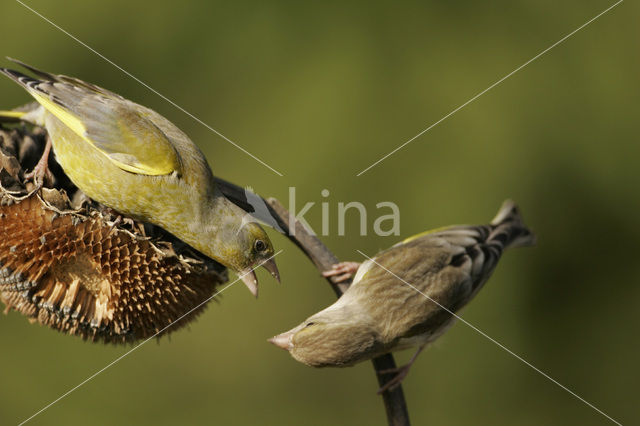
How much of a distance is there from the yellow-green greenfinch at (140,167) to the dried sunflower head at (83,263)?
79 mm

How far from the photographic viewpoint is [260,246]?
2.86m

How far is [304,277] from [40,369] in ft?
6.98

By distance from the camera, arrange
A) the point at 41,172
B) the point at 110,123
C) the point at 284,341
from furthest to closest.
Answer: the point at 284,341, the point at 110,123, the point at 41,172

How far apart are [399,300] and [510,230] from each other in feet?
3.89

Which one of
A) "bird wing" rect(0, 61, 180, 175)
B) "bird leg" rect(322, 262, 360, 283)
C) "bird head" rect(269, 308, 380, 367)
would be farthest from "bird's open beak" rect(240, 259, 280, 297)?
"bird wing" rect(0, 61, 180, 175)

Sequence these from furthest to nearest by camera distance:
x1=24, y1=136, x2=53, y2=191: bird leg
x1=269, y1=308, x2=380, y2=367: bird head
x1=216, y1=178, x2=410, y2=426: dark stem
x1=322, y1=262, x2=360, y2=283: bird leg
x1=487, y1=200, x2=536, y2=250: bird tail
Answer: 1. x1=487, y1=200, x2=536, y2=250: bird tail
2. x1=322, y1=262, x2=360, y2=283: bird leg
3. x1=269, y1=308, x2=380, y2=367: bird head
4. x1=216, y1=178, x2=410, y2=426: dark stem
5. x1=24, y1=136, x2=53, y2=191: bird leg

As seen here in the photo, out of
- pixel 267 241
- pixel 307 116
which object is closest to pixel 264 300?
pixel 307 116

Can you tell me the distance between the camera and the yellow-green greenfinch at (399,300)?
3.09m

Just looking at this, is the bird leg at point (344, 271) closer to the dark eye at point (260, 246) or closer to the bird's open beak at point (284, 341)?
the bird's open beak at point (284, 341)

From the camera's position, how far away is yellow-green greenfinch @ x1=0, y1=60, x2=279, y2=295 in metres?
2.65

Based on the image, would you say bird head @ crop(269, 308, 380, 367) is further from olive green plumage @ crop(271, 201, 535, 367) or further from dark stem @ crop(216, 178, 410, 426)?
dark stem @ crop(216, 178, 410, 426)

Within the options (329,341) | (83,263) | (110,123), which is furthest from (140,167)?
(329,341)

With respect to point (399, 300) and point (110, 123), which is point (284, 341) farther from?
point (110, 123)

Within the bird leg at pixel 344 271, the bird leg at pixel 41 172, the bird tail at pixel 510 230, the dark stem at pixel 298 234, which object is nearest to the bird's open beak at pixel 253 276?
the dark stem at pixel 298 234
